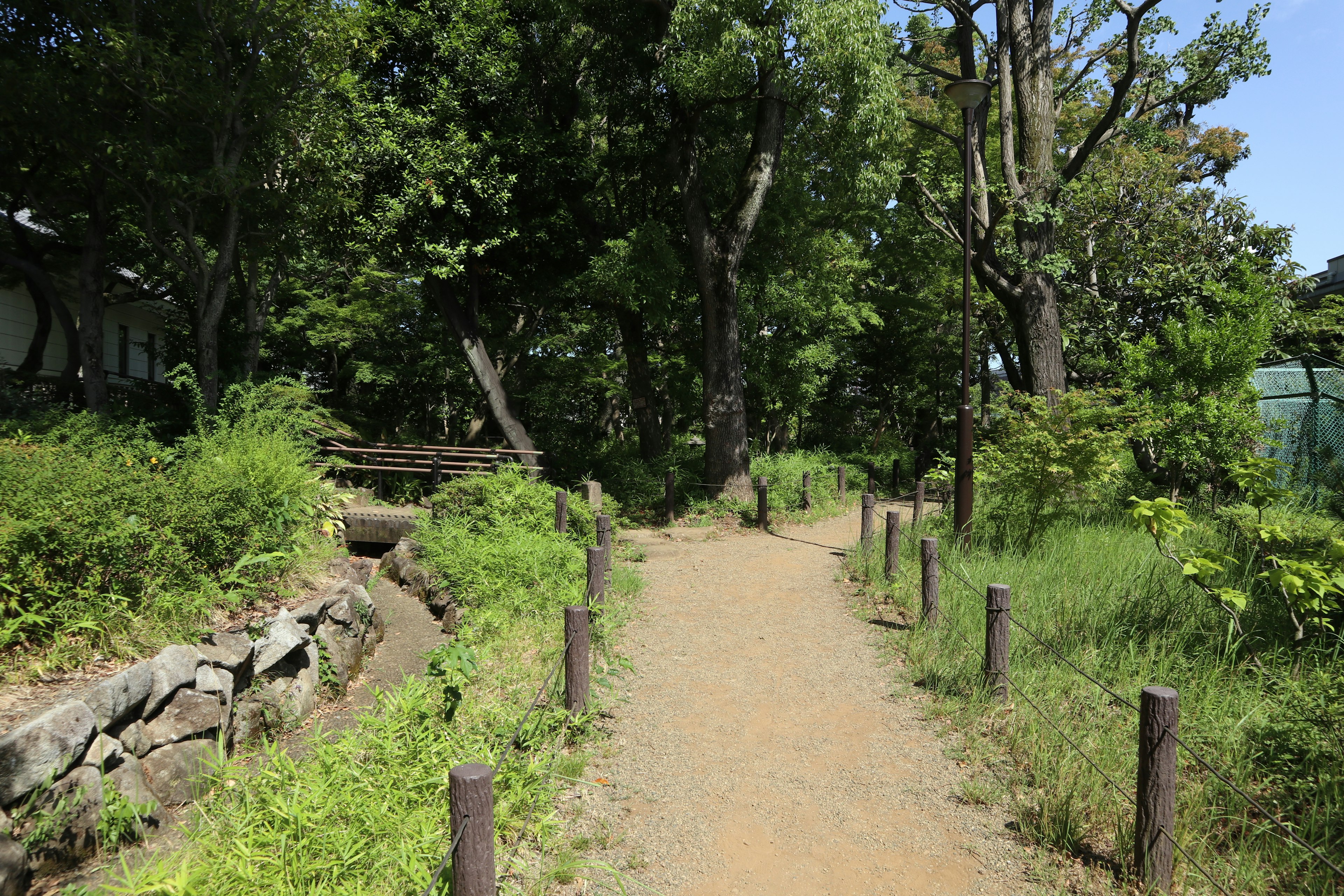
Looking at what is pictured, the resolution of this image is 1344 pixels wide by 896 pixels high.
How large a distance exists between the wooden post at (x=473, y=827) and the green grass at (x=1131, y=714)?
314cm

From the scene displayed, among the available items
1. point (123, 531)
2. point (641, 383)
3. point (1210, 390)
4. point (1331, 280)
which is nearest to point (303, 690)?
point (123, 531)

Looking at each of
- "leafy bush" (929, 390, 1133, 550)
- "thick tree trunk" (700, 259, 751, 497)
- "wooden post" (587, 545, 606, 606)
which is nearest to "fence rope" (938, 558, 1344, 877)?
"wooden post" (587, 545, 606, 606)

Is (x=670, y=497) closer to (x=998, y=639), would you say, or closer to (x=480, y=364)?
(x=480, y=364)

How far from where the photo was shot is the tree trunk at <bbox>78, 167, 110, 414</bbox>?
1366 centimetres

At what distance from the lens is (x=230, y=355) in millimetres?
16891

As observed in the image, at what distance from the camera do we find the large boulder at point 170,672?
5.31 meters

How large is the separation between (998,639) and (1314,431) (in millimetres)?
9429

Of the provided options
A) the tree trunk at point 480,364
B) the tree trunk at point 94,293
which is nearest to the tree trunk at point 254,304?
the tree trunk at point 94,293

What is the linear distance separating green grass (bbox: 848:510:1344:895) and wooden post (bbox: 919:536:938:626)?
0.53 ft

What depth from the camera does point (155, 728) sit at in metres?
5.31

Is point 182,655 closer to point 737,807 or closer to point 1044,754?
point 737,807

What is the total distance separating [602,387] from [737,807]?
1927cm

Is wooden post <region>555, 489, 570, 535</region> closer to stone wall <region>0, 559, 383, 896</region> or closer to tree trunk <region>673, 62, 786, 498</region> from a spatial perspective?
stone wall <region>0, 559, 383, 896</region>

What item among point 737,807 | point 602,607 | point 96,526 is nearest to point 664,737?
point 737,807
